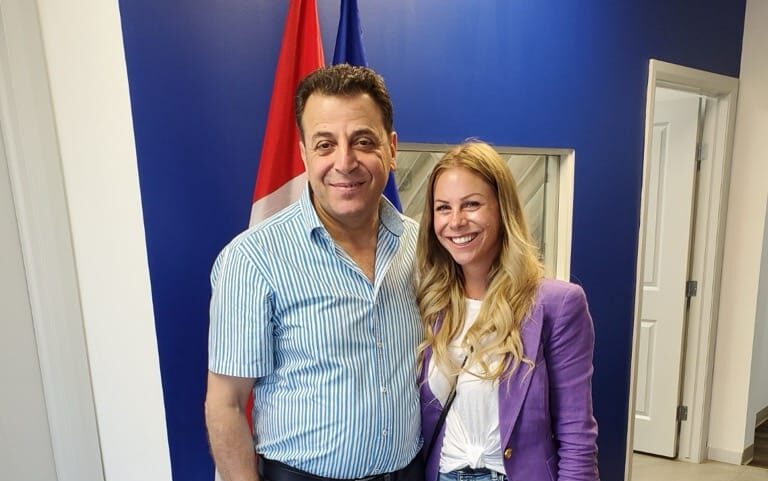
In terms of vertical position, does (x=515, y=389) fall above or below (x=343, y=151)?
below

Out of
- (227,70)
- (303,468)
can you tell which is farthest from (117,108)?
(303,468)

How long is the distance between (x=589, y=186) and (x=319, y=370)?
182 centimetres

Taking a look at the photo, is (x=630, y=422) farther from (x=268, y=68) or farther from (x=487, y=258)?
(x=268, y=68)

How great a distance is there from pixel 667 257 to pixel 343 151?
112 inches

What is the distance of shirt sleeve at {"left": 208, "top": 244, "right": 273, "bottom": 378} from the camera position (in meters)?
1.11

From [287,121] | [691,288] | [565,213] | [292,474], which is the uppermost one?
[287,121]

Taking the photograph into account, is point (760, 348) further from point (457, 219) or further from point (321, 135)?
point (321, 135)

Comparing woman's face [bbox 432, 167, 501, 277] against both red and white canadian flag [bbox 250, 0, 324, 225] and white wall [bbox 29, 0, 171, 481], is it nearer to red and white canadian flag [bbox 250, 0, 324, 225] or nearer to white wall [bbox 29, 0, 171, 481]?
red and white canadian flag [bbox 250, 0, 324, 225]

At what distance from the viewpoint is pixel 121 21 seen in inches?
49.4

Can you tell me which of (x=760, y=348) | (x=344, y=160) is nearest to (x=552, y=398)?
(x=344, y=160)

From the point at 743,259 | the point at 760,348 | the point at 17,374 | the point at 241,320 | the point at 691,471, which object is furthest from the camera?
the point at 760,348

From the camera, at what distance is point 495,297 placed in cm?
129

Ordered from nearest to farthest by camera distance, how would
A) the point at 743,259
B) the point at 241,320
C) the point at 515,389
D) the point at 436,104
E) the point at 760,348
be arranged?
the point at 241,320, the point at 515,389, the point at 436,104, the point at 743,259, the point at 760,348

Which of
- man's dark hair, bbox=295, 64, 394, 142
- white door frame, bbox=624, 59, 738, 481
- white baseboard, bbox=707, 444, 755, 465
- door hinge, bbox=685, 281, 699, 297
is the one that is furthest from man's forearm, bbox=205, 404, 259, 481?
white baseboard, bbox=707, 444, 755, 465
